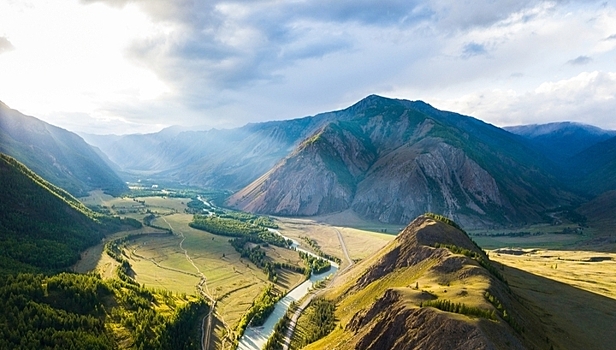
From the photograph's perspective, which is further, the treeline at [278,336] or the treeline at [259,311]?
the treeline at [259,311]

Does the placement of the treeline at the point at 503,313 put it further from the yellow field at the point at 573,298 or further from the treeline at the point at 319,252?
the treeline at the point at 319,252

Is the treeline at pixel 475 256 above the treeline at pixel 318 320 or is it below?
above

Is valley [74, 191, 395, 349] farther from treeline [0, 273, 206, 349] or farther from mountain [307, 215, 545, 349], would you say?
mountain [307, 215, 545, 349]

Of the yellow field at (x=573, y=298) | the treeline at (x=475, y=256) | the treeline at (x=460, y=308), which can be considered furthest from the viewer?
the treeline at (x=475, y=256)

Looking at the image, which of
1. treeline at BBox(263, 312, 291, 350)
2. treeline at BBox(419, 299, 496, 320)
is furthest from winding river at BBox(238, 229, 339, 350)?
treeline at BBox(419, 299, 496, 320)

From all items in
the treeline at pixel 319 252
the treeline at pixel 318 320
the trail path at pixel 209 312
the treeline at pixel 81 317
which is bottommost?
the treeline at pixel 319 252

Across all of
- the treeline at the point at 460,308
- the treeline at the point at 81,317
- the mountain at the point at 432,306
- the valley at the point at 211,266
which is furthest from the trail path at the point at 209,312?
the treeline at the point at 460,308
